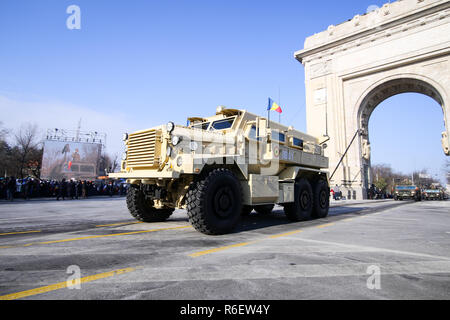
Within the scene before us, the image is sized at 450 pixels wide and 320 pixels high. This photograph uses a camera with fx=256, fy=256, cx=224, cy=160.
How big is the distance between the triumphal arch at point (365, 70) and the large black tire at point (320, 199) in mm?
17749

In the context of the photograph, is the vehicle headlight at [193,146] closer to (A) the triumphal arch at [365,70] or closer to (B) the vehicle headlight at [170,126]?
(B) the vehicle headlight at [170,126]

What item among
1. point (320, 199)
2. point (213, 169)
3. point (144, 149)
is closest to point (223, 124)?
point (213, 169)

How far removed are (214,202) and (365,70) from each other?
89.1 ft

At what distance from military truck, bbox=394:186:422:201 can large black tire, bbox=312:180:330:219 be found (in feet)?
73.0

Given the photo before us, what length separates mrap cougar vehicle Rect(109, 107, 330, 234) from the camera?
5.11m

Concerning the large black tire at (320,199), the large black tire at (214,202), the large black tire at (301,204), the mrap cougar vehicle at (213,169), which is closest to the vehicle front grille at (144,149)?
the mrap cougar vehicle at (213,169)

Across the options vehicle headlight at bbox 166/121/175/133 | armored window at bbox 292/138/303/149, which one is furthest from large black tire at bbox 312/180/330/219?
vehicle headlight at bbox 166/121/175/133

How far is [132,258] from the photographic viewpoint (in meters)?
3.40

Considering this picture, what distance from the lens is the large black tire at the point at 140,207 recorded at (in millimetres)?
6582

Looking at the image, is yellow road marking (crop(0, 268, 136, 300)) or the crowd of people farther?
the crowd of people

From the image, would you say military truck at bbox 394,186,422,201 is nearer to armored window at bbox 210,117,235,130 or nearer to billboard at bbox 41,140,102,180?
armored window at bbox 210,117,235,130

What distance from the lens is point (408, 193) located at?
26156 millimetres

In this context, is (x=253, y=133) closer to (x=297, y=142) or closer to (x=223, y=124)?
(x=223, y=124)
